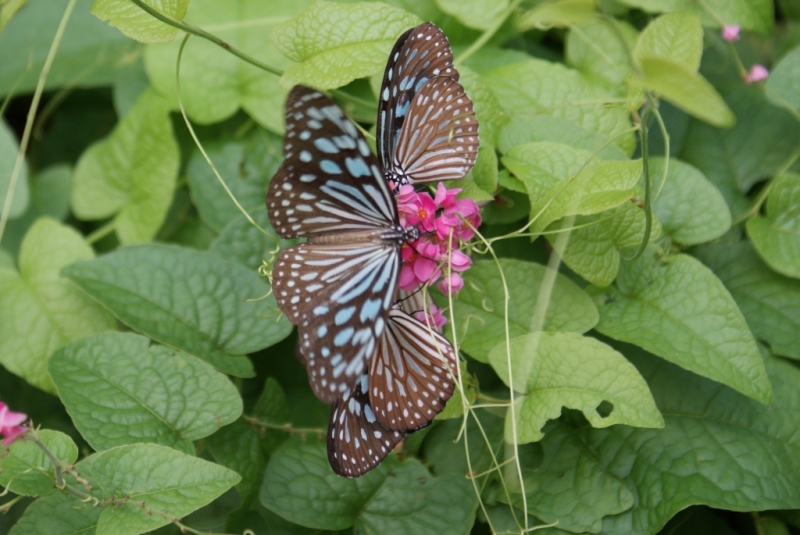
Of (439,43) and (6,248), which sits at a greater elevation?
(439,43)

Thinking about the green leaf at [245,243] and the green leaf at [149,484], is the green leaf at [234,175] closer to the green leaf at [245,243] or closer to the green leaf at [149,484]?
the green leaf at [245,243]

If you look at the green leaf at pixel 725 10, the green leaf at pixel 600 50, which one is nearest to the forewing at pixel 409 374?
the green leaf at pixel 600 50

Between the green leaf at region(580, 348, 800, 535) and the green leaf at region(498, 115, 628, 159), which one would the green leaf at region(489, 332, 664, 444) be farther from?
the green leaf at region(498, 115, 628, 159)

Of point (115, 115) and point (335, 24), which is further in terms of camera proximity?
point (115, 115)

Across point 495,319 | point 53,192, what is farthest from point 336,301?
point 53,192

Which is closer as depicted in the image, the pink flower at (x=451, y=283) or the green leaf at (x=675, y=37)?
the pink flower at (x=451, y=283)

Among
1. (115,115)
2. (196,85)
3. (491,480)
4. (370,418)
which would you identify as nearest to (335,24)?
(196,85)

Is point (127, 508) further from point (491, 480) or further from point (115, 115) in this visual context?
point (115, 115)
